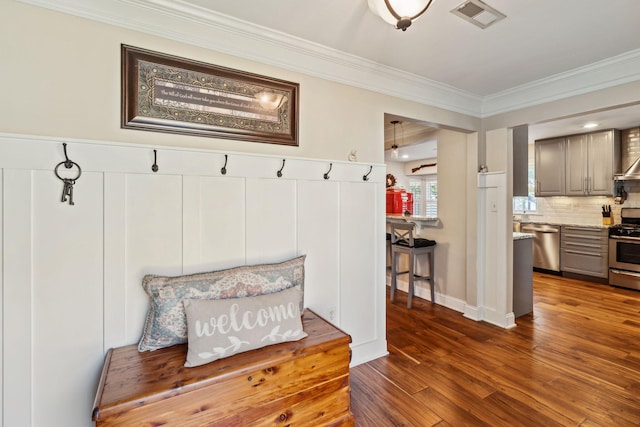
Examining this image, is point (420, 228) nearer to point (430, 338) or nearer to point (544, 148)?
point (430, 338)

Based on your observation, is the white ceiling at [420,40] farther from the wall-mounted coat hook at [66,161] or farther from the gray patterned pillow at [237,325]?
the gray patterned pillow at [237,325]

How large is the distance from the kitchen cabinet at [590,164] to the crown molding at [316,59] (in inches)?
118

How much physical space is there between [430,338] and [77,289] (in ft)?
8.71

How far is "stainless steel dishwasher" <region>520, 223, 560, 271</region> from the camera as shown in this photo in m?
5.03

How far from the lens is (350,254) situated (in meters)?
2.28

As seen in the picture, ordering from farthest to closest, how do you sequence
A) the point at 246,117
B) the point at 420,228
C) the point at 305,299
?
the point at 420,228 < the point at 305,299 < the point at 246,117

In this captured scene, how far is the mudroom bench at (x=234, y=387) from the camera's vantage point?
1182mm

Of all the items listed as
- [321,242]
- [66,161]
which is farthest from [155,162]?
[321,242]

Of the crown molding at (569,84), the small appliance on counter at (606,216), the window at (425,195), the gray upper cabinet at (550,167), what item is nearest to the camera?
the crown molding at (569,84)

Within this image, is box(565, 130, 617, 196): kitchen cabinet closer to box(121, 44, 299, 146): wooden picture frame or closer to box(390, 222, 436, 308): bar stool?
box(390, 222, 436, 308): bar stool

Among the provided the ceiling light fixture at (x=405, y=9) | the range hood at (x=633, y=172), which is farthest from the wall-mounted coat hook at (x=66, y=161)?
the range hood at (x=633, y=172)

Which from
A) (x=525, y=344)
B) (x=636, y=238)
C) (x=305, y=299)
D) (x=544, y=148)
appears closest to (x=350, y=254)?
(x=305, y=299)

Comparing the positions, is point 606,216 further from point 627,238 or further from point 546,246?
point 546,246

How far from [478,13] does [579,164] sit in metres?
4.65
